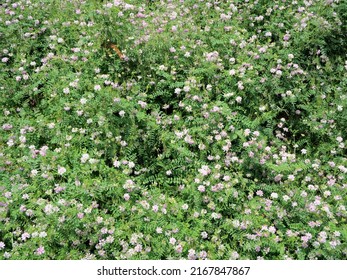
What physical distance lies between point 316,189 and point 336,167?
0.45m

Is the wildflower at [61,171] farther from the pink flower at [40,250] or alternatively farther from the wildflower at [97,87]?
the wildflower at [97,87]

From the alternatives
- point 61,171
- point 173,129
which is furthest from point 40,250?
point 173,129

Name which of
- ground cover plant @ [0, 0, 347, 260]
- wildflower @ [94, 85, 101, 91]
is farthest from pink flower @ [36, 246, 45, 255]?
wildflower @ [94, 85, 101, 91]

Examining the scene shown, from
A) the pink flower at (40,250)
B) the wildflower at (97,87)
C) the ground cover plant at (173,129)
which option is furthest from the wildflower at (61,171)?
the wildflower at (97,87)

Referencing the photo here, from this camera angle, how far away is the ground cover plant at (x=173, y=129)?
326cm

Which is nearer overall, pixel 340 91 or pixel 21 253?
pixel 21 253

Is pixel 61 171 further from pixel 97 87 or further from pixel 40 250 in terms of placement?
pixel 97 87

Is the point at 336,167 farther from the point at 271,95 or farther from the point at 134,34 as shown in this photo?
the point at 134,34

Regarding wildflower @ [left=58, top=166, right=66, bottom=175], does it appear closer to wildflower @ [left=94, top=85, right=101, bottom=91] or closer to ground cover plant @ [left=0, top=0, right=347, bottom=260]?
ground cover plant @ [left=0, top=0, right=347, bottom=260]

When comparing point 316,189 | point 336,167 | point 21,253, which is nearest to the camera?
point 21,253

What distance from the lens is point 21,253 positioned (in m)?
3.13

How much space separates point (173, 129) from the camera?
13.4 feet

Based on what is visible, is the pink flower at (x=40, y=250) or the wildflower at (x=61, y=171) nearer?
the pink flower at (x=40, y=250)

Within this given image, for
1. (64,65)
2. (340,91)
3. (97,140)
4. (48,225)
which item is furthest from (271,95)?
(48,225)
